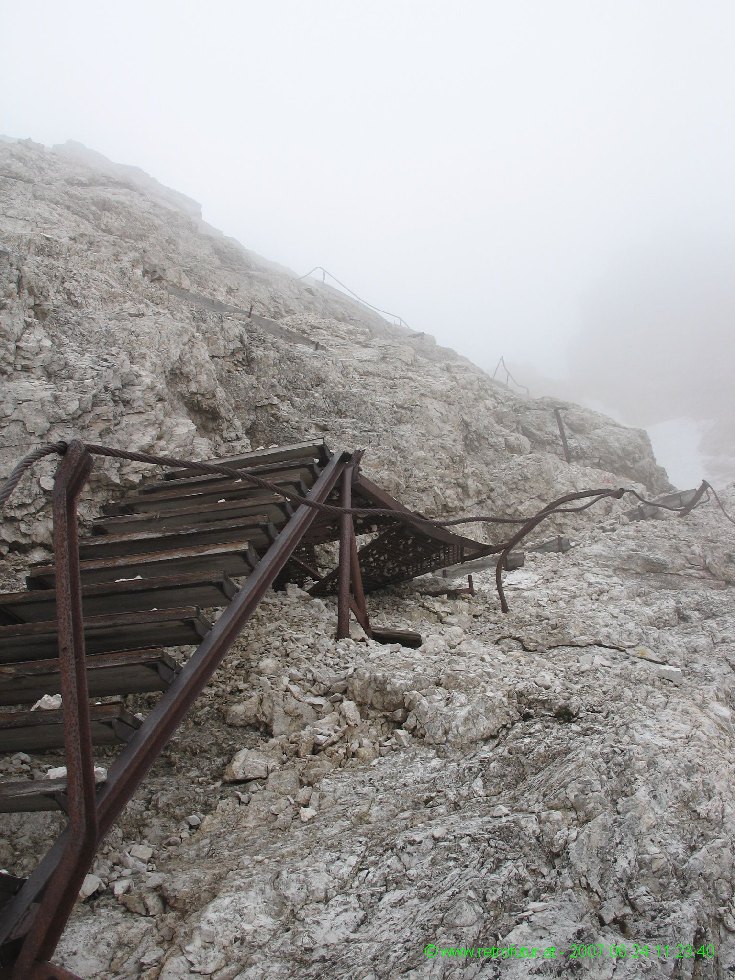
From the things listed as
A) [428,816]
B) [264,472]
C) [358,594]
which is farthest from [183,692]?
[358,594]

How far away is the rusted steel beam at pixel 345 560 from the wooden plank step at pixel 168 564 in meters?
1.58

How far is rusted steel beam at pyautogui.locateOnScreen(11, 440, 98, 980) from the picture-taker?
75.4 inches

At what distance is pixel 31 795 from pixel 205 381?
7.26 metres

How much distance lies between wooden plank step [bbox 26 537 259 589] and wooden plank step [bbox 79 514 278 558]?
0.19 meters

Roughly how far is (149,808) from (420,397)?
362 inches

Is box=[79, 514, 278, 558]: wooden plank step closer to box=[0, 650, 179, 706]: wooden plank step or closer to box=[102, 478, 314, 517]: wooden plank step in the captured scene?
box=[102, 478, 314, 517]: wooden plank step

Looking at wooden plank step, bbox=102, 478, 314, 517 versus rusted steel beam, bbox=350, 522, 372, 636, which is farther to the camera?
rusted steel beam, bbox=350, 522, 372, 636

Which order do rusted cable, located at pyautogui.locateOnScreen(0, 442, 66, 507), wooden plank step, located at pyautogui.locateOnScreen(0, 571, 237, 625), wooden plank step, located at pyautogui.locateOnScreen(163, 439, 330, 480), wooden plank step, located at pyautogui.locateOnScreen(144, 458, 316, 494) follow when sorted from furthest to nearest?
1. wooden plank step, located at pyautogui.locateOnScreen(163, 439, 330, 480)
2. wooden plank step, located at pyautogui.locateOnScreen(144, 458, 316, 494)
3. wooden plank step, located at pyautogui.locateOnScreen(0, 571, 237, 625)
4. rusted cable, located at pyautogui.locateOnScreen(0, 442, 66, 507)

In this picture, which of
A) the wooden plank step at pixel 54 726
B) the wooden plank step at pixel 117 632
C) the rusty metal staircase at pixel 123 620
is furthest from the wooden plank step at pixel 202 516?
the wooden plank step at pixel 54 726

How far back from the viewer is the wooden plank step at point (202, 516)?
4094 millimetres

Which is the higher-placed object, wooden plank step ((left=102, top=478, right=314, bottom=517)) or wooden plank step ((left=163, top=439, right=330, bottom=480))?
wooden plank step ((left=163, top=439, right=330, bottom=480))

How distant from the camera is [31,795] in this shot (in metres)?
2.13

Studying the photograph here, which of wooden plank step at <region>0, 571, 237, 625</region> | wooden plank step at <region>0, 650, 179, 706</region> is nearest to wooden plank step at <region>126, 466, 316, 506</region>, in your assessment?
wooden plank step at <region>0, 571, 237, 625</region>

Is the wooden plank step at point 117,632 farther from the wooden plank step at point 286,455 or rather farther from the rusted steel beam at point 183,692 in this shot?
the wooden plank step at point 286,455
